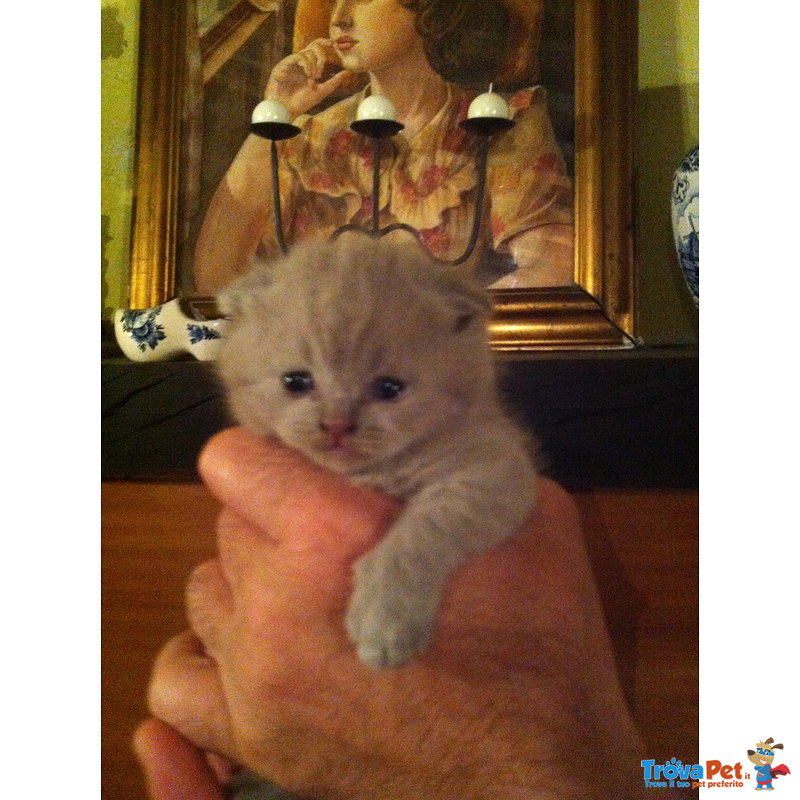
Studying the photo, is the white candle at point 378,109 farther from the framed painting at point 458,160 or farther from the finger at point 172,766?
the finger at point 172,766

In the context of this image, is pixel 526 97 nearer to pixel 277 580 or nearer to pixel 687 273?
pixel 687 273

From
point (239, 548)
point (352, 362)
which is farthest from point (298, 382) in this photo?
point (239, 548)

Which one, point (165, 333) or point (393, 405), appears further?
point (165, 333)

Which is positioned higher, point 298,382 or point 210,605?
point 298,382

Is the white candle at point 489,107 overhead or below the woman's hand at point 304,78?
below
